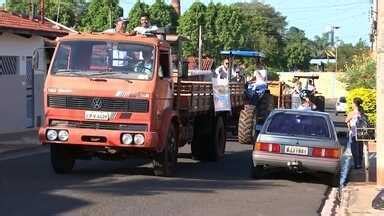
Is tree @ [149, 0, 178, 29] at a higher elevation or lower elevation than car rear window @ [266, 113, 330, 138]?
higher

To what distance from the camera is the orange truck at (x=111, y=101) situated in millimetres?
13664

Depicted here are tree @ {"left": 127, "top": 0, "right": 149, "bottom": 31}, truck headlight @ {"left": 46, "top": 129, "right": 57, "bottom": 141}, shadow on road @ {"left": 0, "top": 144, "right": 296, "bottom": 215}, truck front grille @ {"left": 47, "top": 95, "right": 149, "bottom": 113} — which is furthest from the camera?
tree @ {"left": 127, "top": 0, "right": 149, "bottom": 31}

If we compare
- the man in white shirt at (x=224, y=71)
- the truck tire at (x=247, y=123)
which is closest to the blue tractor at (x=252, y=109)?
the truck tire at (x=247, y=123)

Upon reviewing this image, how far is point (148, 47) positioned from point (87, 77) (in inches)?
49.2

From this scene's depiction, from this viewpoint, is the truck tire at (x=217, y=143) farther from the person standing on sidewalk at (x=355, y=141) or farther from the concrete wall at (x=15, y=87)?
the concrete wall at (x=15, y=87)

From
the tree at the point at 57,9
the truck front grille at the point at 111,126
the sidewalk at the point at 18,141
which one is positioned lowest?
the sidewalk at the point at 18,141

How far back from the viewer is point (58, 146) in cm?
1440

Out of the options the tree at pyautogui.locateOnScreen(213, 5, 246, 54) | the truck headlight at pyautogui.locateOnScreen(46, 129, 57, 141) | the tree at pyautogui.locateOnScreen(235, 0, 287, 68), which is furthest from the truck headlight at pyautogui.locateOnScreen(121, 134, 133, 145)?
the tree at pyautogui.locateOnScreen(235, 0, 287, 68)

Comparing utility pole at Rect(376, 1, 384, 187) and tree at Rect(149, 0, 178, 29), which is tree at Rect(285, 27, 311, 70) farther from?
utility pole at Rect(376, 1, 384, 187)

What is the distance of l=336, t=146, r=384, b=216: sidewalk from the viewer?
11.8 metres

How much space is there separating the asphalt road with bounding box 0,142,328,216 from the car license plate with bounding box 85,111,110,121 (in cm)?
109

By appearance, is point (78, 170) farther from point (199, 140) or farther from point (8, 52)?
point (8, 52)

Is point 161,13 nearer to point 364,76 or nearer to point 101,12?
point 101,12

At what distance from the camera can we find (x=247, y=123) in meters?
22.1
